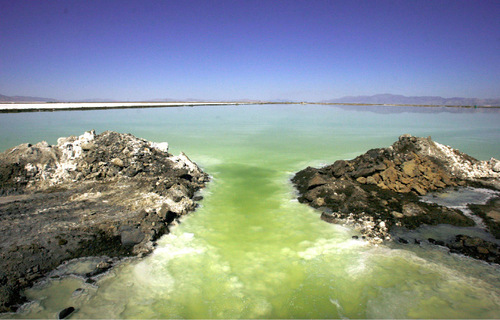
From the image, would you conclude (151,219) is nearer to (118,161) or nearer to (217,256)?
(217,256)

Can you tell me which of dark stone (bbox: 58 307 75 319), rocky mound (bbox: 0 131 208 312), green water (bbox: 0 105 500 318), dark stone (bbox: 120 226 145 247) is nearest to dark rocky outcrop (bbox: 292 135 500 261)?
green water (bbox: 0 105 500 318)

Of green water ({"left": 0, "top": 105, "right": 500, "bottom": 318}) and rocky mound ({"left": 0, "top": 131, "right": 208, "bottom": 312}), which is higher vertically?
rocky mound ({"left": 0, "top": 131, "right": 208, "bottom": 312})

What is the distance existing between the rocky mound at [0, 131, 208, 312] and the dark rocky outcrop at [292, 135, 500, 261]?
3.48 meters

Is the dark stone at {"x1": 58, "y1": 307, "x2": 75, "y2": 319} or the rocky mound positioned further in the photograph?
the rocky mound

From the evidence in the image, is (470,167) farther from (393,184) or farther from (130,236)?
(130,236)

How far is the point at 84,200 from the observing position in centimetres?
645

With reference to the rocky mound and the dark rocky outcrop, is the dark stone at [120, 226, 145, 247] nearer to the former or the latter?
the rocky mound

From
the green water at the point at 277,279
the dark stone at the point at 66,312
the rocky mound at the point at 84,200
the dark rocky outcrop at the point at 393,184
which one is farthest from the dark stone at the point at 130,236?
the dark rocky outcrop at the point at 393,184

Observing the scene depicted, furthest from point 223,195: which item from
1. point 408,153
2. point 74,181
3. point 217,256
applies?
point 408,153

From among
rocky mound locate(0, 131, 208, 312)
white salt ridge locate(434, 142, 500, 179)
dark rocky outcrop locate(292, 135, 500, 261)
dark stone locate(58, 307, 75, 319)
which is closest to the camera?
dark stone locate(58, 307, 75, 319)

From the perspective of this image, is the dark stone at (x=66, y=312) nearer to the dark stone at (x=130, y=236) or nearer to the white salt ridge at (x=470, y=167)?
the dark stone at (x=130, y=236)

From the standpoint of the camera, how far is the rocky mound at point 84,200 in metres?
4.47

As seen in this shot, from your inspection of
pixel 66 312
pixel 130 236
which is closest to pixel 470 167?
pixel 130 236

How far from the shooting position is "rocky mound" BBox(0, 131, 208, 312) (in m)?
4.47
